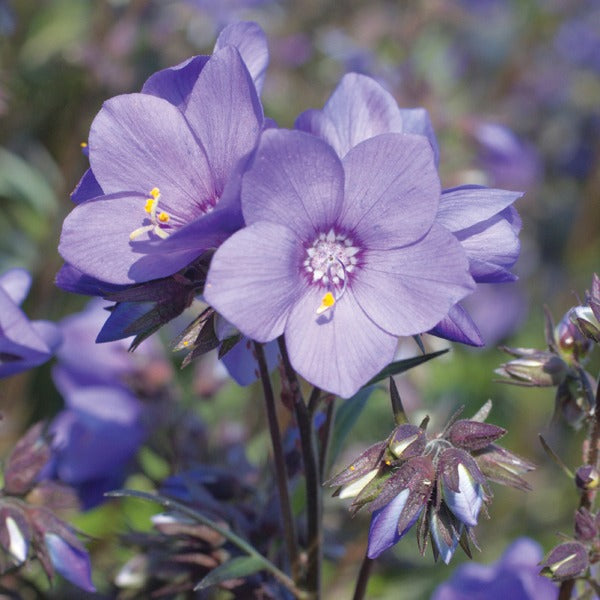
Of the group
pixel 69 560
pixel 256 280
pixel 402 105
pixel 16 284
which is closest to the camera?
pixel 256 280

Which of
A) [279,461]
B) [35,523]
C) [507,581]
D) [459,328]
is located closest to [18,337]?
[35,523]

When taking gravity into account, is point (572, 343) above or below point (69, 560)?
above

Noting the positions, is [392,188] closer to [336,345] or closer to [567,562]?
[336,345]

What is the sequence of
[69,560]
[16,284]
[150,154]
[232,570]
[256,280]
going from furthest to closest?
[16,284] → [69,560] → [232,570] → [150,154] → [256,280]

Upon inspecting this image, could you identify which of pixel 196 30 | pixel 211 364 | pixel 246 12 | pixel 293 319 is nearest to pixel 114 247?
pixel 293 319

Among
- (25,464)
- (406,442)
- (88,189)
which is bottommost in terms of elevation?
(25,464)

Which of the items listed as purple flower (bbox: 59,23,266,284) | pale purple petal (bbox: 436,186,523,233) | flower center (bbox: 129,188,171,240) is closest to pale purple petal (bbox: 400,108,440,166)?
pale purple petal (bbox: 436,186,523,233)

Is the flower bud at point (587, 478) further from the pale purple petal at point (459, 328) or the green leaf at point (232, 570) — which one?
the green leaf at point (232, 570)
